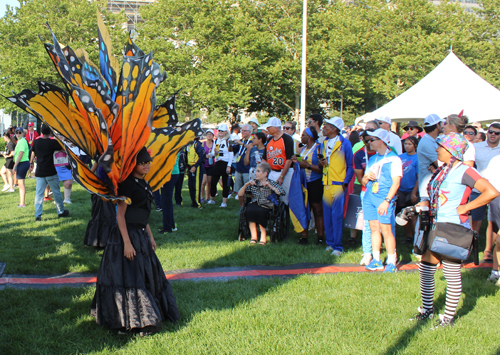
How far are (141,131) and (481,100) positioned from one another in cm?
1152

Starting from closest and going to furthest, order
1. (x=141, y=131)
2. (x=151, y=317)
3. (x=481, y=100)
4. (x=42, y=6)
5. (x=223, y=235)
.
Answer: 1. (x=141, y=131)
2. (x=151, y=317)
3. (x=223, y=235)
4. (x=481, y=100)
5. (x=42, y=6)

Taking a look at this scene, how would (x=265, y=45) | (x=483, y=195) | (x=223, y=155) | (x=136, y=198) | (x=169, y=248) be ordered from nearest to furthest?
1. (x=483, y=195)
2. (x=136, y=198)
3. (x=169, y=248)
4. (x=223, y=155)
5. (x=265, y=45)

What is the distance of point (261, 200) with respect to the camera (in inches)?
304

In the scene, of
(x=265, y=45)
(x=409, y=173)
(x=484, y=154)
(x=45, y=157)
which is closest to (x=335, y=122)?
(x=409, y=173)

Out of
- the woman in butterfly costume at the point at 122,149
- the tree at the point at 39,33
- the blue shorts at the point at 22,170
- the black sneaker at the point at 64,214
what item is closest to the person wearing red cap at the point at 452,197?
the woman in butterfly costume at the point at 122,149

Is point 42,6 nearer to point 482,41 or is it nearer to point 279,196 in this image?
point 279,196

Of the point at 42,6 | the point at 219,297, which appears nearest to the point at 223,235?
the point at 219,297

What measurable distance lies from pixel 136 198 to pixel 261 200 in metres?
3.93

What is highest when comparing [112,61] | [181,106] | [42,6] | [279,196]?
[42,6]

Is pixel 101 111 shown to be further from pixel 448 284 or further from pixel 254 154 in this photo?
pixel 254 154

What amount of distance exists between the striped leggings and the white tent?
911 centimetres

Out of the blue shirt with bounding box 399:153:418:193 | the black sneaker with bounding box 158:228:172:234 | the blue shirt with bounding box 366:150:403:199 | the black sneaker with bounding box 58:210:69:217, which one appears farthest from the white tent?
the black sneaker with bounding box 58:210:69:217

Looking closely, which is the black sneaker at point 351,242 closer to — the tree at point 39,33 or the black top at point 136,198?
the black top at point 136,198

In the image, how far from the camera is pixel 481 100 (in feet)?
40.0
